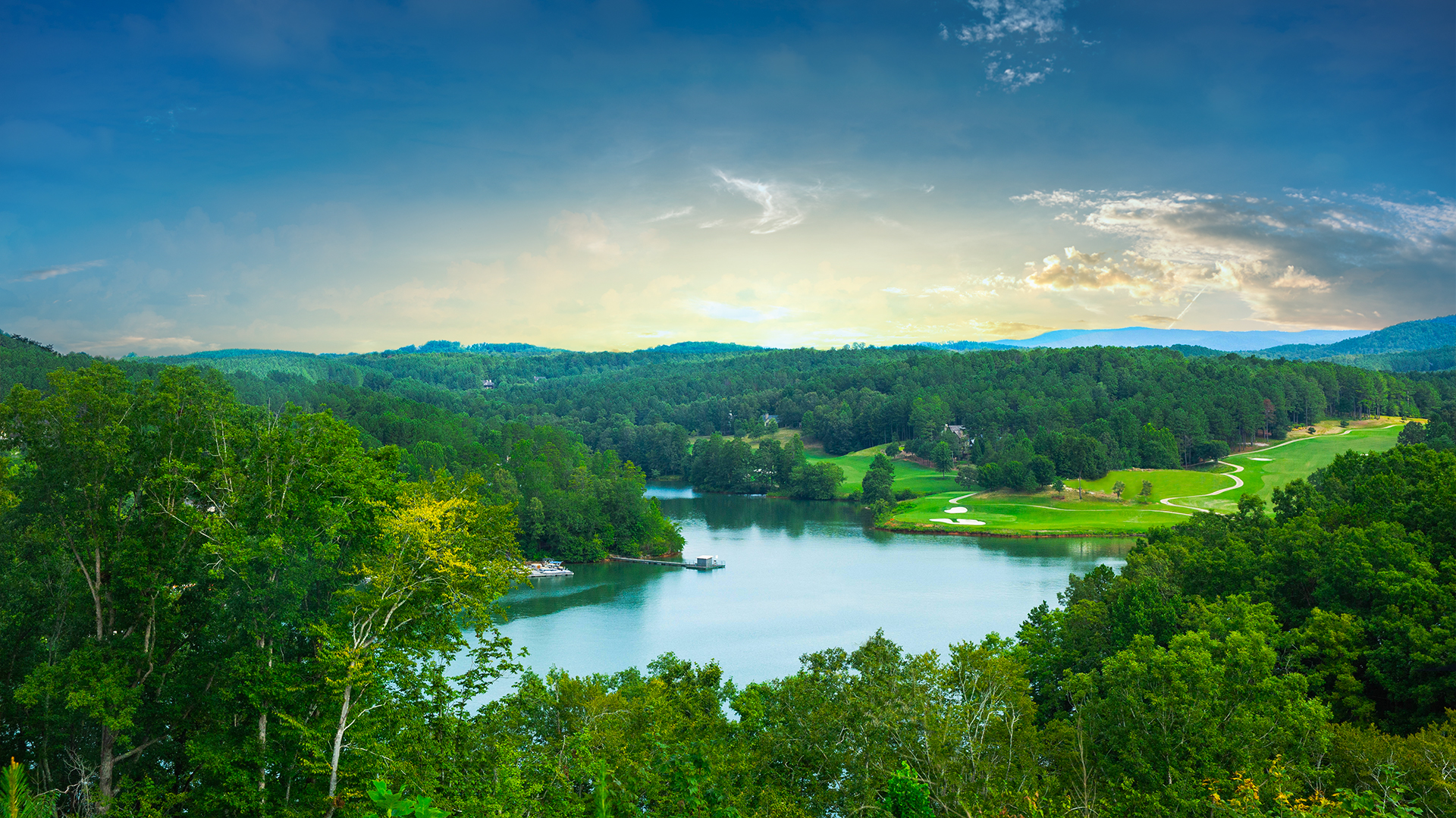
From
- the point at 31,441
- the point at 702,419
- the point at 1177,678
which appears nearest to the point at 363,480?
the point at 31,441

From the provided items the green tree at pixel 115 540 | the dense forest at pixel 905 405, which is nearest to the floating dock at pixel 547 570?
the dense forest at pixel 905 405

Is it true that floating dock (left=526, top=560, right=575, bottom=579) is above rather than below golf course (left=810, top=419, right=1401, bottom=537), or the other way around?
below

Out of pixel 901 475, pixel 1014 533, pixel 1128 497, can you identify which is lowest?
pixel 1014 533

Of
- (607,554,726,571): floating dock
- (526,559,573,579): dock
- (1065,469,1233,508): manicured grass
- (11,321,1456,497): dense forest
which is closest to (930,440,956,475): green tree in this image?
(11,321,1456,497): dense forest

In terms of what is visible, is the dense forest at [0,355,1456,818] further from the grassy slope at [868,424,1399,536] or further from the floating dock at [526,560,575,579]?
the grassy slope at [868,424,1399,536]

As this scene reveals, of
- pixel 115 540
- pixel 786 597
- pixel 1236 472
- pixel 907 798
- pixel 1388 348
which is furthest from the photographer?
pixel 1388 348

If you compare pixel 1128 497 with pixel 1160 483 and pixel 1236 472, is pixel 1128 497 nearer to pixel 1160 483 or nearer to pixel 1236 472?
pixel 1160 483

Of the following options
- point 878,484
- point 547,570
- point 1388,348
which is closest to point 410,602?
point 547,570
